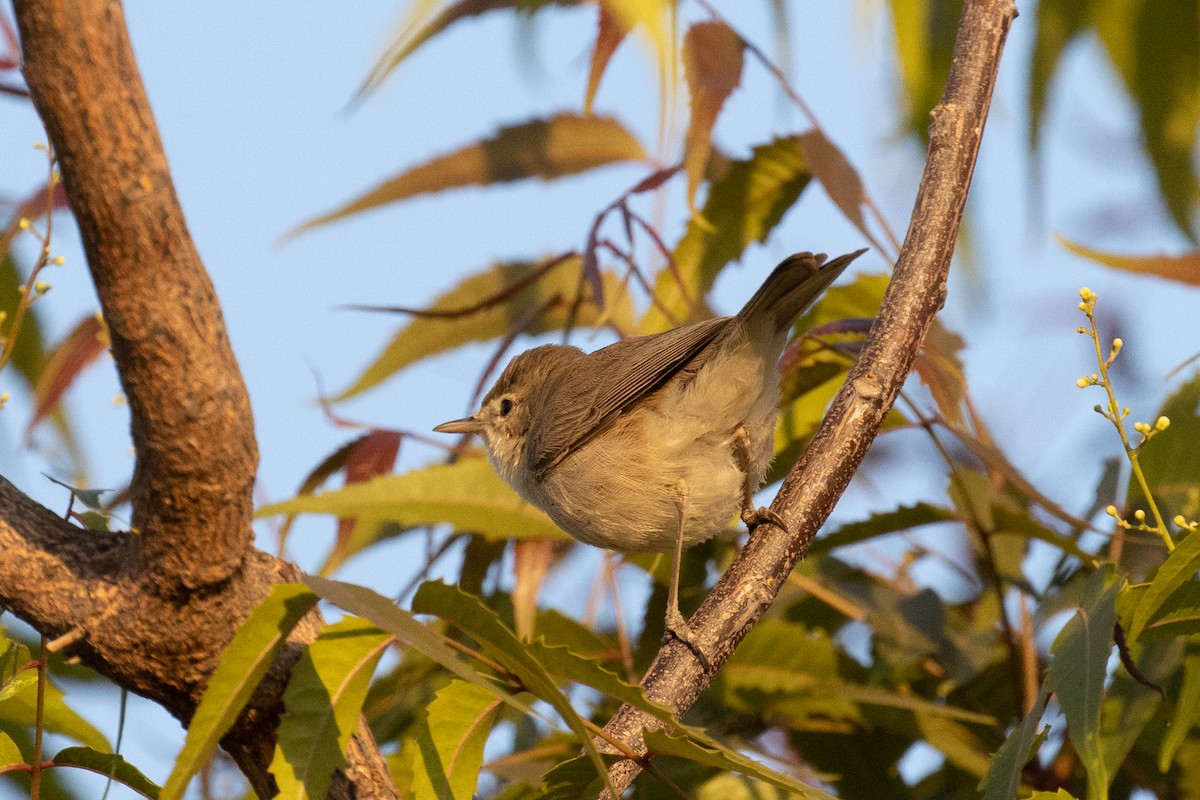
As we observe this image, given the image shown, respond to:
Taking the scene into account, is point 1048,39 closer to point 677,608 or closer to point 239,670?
point 677,608

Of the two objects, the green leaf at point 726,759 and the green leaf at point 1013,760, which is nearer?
the green leaf at point 726,759

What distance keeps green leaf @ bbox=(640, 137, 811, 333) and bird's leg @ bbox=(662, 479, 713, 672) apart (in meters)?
0.52

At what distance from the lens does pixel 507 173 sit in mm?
3508

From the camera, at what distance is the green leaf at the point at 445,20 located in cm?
299

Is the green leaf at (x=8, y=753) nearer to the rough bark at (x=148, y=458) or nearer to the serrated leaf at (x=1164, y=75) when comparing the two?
the rough bark at (x=148, y=458)

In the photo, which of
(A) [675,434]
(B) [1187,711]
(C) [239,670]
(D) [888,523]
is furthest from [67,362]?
(B) [1187,711]

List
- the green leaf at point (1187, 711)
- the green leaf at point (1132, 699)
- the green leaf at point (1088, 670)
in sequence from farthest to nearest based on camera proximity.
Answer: the green leaf at point (1132, 699) → the green leaf at point (1187, 711) → the green leaf at point (1088, 670)

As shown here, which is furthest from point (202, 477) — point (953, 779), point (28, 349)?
point (28, 349)

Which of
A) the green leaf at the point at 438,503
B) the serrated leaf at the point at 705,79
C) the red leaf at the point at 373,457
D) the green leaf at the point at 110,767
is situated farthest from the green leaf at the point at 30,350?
the serrated leaf at the point at 705,79

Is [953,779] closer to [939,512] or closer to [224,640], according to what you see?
[939,512]

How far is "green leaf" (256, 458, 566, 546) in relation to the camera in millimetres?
2678

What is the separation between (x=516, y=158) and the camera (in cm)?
350

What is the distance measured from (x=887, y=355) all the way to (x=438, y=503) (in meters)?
1.11

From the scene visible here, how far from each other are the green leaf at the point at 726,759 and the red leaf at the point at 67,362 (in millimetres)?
2052
